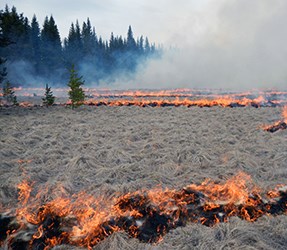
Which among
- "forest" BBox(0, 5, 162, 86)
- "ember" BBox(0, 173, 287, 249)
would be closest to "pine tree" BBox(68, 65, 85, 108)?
"ember" BBox(0, 173, 287, 249)

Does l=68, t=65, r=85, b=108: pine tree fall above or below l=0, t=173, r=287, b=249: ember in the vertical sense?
above

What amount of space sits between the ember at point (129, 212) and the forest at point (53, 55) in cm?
3953

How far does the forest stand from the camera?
170ft

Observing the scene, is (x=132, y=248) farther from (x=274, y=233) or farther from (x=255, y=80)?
(x=255, y=80)

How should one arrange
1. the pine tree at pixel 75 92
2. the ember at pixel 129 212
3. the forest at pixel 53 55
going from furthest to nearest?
the forest at pixel 53 55, the pine tree at pixel 75 92, the ember at pixel 129 212

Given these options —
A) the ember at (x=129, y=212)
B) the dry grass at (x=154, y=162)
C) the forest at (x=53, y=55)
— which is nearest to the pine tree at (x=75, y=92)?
the dry grass at (x=154, y=162)

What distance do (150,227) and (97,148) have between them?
189 inches

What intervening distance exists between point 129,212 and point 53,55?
64332mm

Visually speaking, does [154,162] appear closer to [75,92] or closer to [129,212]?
[129,212]

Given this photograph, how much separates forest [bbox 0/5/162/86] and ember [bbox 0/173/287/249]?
1556 inches

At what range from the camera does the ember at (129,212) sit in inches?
169

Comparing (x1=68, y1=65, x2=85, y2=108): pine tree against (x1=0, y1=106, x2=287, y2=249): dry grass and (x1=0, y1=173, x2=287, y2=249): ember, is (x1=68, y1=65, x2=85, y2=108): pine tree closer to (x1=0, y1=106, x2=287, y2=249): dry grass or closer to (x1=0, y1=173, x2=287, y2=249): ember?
(x1=0, y1=106, x2=287, y2=249): dry grass

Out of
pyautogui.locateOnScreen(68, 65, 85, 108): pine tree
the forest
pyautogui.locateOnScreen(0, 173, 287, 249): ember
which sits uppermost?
the forest

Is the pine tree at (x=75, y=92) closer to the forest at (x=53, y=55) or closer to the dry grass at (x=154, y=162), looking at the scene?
the dry grass at (x=154, y=162)
